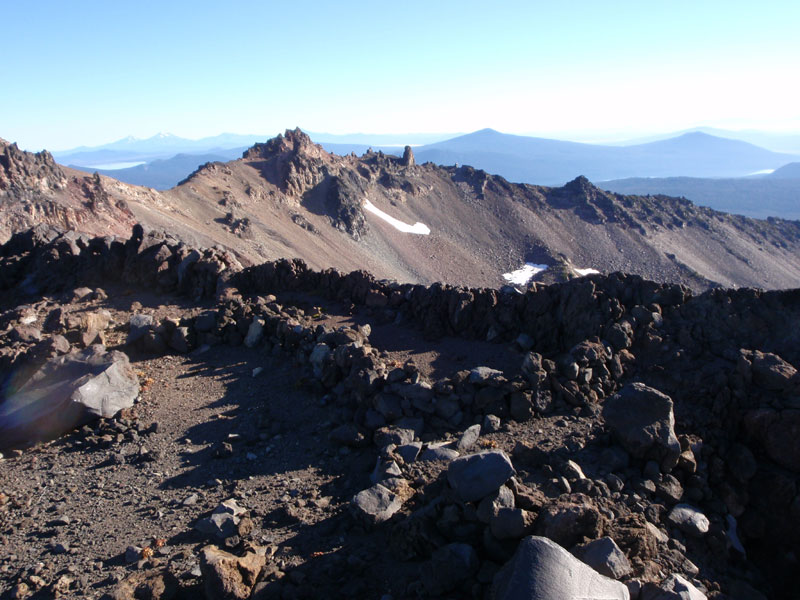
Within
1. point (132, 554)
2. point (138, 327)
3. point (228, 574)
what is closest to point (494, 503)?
point (228, 574)

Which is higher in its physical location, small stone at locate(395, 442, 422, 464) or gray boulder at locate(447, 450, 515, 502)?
gray boulder at locate(447, 450, 515, 502)

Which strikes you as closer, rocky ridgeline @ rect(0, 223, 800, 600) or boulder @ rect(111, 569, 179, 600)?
rocky ridgeline @ rect(0, 223, 800, 600)

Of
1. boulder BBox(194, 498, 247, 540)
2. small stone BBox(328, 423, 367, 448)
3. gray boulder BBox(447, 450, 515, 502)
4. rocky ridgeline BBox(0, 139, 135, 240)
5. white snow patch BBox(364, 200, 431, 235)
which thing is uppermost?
rocky ridgeline BBox(0, 139, 135, 240)

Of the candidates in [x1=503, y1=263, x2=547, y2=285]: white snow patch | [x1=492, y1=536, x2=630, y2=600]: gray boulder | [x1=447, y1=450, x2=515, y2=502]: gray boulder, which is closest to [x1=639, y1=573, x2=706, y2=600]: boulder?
[x1=492, y1=536, x2=630, y2=600]: gray boulder

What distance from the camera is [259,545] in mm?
7461

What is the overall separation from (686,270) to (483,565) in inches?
3544

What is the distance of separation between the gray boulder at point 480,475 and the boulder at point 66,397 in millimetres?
8155

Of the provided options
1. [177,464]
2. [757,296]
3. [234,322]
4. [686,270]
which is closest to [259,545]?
[177,464]

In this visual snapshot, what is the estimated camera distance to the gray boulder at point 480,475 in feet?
22.7

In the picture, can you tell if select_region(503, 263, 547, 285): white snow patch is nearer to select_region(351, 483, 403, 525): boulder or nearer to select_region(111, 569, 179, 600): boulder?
select_region(351, 483, 403, 525): boulder

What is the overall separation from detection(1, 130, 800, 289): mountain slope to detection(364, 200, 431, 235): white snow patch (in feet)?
0.93

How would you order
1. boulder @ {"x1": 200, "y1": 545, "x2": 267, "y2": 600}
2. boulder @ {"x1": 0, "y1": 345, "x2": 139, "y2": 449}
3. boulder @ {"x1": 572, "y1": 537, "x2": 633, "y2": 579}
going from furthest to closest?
boulder @ {"x1": 0, "y1": 345, "x2": 139, "y2": 449} < boulder @ {"x1": 200, "y1": 545, "x2": 267, "y2": 600} < boulder @ {"x1": 572, "y1": 537, "x2": 633, "y2": 579}

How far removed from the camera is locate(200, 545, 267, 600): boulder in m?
6.27

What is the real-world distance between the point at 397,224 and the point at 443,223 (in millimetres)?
8694
